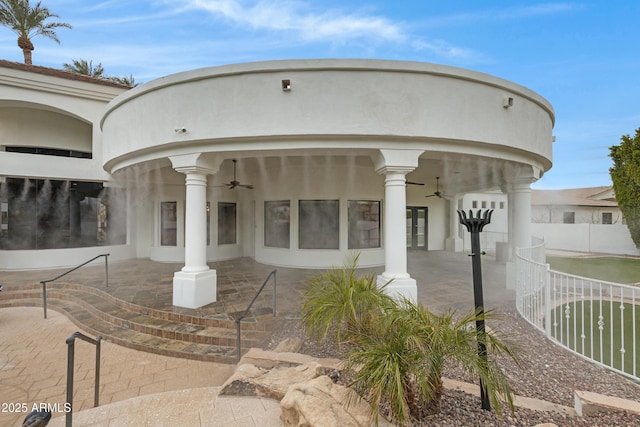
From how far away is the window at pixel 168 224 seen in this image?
1050 cm

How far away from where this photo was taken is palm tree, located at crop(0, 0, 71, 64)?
1296 centimetres

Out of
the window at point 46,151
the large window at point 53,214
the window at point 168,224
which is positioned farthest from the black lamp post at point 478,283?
the window at point 46,151

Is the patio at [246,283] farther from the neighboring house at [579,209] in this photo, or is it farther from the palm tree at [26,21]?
the neighboring house at [579,209]

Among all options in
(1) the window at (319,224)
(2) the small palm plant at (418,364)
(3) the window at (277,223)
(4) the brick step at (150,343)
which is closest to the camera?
(2) the small palm plant at (418,364)

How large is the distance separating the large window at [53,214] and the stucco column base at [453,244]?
13.6 m

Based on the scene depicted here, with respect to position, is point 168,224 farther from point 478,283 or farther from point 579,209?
point 579,209

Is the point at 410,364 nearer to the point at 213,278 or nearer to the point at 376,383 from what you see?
the point at 376,383

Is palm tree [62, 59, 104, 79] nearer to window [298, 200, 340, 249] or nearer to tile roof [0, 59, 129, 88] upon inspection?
tile roof [0, 59, 129, 88]

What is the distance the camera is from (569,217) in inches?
856

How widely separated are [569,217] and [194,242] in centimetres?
2661

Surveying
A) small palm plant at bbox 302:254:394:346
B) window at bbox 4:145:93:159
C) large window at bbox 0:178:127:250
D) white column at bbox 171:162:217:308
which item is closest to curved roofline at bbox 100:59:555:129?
white column at bbox 171:162:217:308

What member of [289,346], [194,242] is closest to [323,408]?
[289,346]

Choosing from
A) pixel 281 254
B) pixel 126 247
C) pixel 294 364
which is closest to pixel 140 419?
pixel 294 364

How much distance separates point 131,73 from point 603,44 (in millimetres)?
29833
